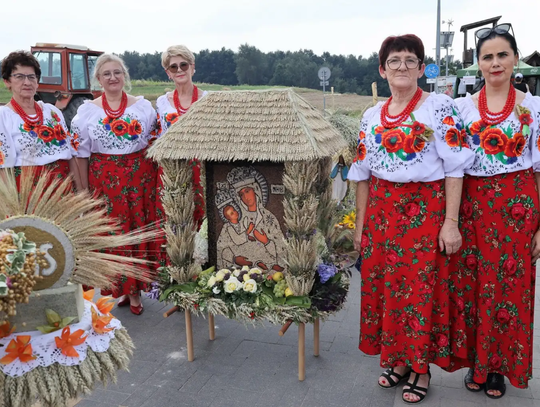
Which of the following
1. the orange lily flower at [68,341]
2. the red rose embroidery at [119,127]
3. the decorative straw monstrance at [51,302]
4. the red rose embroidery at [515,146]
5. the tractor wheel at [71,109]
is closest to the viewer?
the decorative straw monstrance at [51,302]

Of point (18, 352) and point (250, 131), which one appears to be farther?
point (250, 131)

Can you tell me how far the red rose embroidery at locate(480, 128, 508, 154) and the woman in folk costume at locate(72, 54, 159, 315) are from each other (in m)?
2.40

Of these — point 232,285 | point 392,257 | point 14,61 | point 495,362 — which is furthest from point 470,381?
point 14,61

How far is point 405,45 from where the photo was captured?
269 centimetres

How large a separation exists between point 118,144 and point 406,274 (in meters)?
2.35

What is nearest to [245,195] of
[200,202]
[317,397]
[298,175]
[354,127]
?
[298,175]

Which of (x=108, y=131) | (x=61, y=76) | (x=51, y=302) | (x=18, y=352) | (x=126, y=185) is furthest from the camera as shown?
(x=61, y=76)

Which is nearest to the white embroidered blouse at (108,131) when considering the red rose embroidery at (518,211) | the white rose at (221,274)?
the white rose at (221,274)

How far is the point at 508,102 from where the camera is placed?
105 inches

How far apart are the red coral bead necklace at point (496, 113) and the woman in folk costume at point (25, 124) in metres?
2.93

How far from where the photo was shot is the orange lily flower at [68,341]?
2.00 m

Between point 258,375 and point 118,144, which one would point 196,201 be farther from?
point 258,375

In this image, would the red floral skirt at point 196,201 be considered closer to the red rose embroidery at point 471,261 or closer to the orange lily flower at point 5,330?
the orange lily flower at point 5,330

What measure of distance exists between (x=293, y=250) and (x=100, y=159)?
1872mm
